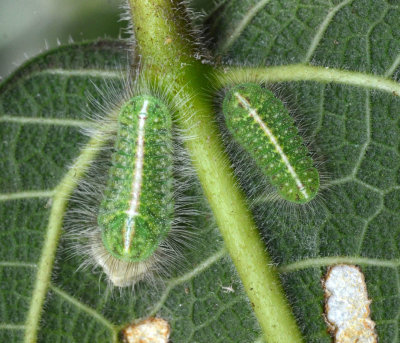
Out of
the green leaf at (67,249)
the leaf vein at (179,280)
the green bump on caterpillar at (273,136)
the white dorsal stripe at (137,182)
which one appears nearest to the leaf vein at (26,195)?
the green leaf at (67,249)

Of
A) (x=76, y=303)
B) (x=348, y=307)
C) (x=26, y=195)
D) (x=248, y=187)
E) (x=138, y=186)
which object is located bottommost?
(x=348, y=307)

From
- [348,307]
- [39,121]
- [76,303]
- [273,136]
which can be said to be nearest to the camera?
[348,307]

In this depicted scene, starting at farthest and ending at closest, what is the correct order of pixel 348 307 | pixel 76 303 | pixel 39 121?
pixel 39 121
pixel 76 303
pixel 348 307

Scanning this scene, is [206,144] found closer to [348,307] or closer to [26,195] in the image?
[26,195]

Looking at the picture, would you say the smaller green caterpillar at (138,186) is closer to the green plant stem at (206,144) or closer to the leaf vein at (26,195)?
the green plant stem at (206,144)

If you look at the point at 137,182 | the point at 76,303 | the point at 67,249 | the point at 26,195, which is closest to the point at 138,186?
the point at 137,182

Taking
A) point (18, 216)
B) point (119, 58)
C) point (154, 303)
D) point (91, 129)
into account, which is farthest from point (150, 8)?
point (154, 303)

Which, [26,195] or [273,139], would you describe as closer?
[273,139]
